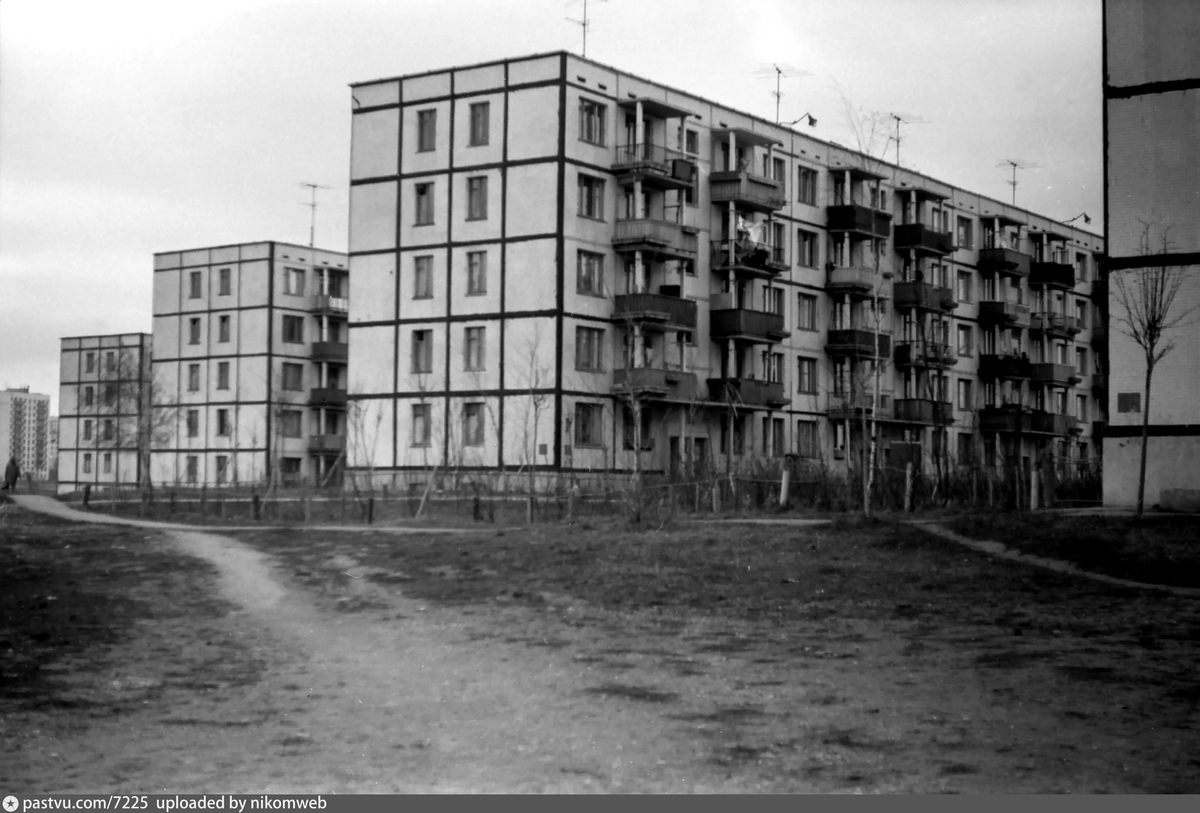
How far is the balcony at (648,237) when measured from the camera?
175 ft

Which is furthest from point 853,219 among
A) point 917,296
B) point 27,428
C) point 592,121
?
point 27,428

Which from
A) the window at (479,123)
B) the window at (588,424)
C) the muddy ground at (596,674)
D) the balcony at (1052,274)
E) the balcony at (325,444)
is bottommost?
the muddy ground at (596,674)

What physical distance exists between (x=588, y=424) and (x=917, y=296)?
2395 centimetres

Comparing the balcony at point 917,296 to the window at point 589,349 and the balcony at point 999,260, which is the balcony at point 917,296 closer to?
the balcony at point 999,260

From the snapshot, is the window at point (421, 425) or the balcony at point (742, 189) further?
the balcony at point (742, 189)

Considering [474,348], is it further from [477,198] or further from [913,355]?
[913,355]

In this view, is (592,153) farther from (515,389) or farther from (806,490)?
(806,490)

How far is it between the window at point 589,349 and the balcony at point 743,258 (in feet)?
26.8

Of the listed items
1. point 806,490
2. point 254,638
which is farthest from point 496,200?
point 254,638

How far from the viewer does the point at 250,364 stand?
77.1 metres

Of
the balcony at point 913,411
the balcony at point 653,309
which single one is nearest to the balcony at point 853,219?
the balcony at point 913,411

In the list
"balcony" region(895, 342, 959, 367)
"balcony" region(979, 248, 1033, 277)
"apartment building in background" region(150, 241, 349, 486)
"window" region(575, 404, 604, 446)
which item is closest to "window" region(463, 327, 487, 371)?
"window" region(575, 404, 604, 446)

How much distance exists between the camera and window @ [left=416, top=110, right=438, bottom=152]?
54250 mm

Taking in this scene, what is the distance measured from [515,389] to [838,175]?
934 inches
